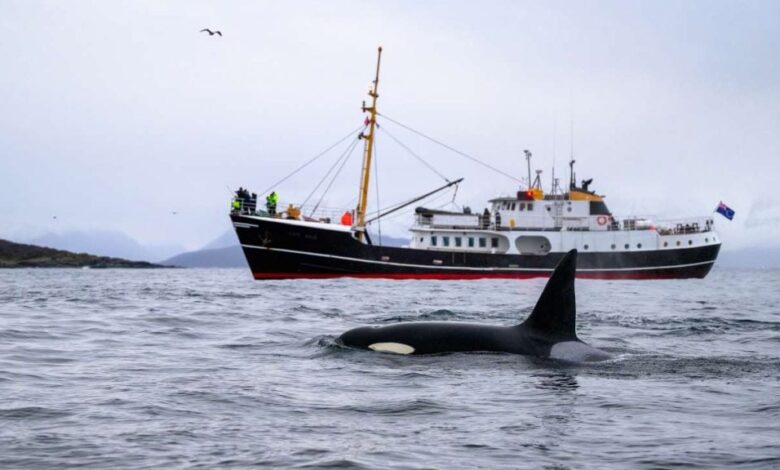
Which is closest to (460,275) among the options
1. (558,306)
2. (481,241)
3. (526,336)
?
(481,241)

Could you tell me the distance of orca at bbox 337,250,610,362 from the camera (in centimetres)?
1152

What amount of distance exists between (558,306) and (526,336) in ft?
2.10

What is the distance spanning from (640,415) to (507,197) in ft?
178

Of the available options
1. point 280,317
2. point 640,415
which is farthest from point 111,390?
point 280,317

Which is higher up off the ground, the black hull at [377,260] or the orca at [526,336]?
the black hull at [377,260]

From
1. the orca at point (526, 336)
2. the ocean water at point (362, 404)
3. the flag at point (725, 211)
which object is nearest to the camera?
the ocean water at point (362, 404)

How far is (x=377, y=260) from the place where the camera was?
184 ft

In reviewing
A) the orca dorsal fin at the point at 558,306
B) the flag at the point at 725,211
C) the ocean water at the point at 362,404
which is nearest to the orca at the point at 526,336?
the orca dorsal fin at the point at 558,306

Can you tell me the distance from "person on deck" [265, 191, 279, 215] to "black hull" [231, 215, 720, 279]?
1.41 meters

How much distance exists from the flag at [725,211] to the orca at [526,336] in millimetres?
53715

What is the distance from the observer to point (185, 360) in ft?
38.2

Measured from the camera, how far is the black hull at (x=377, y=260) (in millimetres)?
54438

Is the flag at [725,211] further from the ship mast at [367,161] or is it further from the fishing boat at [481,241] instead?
the ship mast at [367,161]

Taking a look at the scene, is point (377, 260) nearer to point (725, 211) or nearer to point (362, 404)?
point (725, 211)
